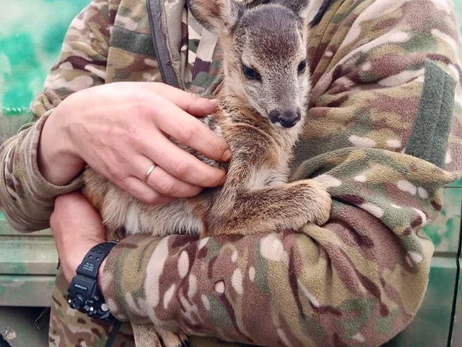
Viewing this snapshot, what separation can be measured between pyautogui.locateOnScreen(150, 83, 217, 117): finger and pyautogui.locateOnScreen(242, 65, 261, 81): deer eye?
233mm

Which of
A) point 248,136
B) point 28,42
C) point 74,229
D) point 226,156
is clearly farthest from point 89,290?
point 28,42

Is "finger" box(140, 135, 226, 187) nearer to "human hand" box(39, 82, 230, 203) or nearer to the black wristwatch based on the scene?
"human hand" box(39, 82, 230, 203)

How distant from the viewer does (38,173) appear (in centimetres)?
196

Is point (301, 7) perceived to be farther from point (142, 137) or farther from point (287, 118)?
point (142, 137)

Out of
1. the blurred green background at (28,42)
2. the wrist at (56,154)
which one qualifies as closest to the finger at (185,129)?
the wrist at (56,154)

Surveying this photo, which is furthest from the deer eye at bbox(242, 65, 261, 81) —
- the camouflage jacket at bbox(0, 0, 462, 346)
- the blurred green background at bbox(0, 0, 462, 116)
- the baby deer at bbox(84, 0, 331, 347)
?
the blurred green background at bbox(0, 0, 462, 116)

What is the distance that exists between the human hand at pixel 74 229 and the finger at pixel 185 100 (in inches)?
21.4

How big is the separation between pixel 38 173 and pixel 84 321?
530 millimetres

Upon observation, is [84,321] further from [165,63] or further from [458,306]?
[458,306]

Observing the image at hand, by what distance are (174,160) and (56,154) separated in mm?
464

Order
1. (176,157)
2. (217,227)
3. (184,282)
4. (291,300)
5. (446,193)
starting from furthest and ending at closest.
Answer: (446,193)
(217,227)
(176,157)
(184,282)
(291,300)

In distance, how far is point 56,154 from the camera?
1.93 m

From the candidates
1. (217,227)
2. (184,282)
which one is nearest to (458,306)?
(217,227)

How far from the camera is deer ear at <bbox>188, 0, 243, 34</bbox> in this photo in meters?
2.09
